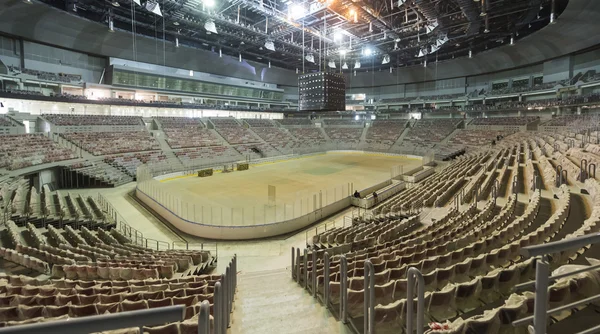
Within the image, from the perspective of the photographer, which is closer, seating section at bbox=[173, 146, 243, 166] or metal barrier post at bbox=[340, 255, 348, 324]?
metal barrier post at bbox=[340, 255, 348, 324]

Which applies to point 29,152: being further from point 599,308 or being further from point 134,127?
point 599,308

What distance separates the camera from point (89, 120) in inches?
1300

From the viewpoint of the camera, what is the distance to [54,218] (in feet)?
40.1

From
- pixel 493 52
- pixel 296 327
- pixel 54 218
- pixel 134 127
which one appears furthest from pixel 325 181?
pixel 493 52

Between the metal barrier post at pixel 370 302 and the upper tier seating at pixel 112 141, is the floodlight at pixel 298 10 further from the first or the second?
the metal barrier post at pixel 370 302

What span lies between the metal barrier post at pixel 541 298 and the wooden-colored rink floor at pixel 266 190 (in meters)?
12.4

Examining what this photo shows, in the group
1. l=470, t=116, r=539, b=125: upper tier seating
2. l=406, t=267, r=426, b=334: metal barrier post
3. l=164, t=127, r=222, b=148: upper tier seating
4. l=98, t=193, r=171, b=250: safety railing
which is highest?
l=470, t=116, r=539, b=125: upper tier seating

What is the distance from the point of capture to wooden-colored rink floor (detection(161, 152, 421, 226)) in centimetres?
1482

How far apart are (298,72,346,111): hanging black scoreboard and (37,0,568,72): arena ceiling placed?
2313mm

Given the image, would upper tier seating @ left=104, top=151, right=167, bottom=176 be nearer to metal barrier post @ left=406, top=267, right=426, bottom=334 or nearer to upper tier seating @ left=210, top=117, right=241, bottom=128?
upper tier seating @ left=210, top=117, right=241, bottom=128

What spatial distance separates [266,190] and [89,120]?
25.1 meters

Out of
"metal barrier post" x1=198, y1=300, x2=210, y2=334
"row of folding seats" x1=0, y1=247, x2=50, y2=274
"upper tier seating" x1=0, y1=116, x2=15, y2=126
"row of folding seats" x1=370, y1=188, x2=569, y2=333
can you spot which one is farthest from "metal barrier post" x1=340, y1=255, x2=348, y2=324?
"upper tier seating" x1=0, y1=116, x2=15, y2=126

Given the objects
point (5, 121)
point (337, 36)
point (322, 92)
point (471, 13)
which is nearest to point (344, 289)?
point (322, 92)

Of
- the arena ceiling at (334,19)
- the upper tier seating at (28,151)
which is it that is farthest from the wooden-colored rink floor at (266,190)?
the arena ceiling at (334,19)
